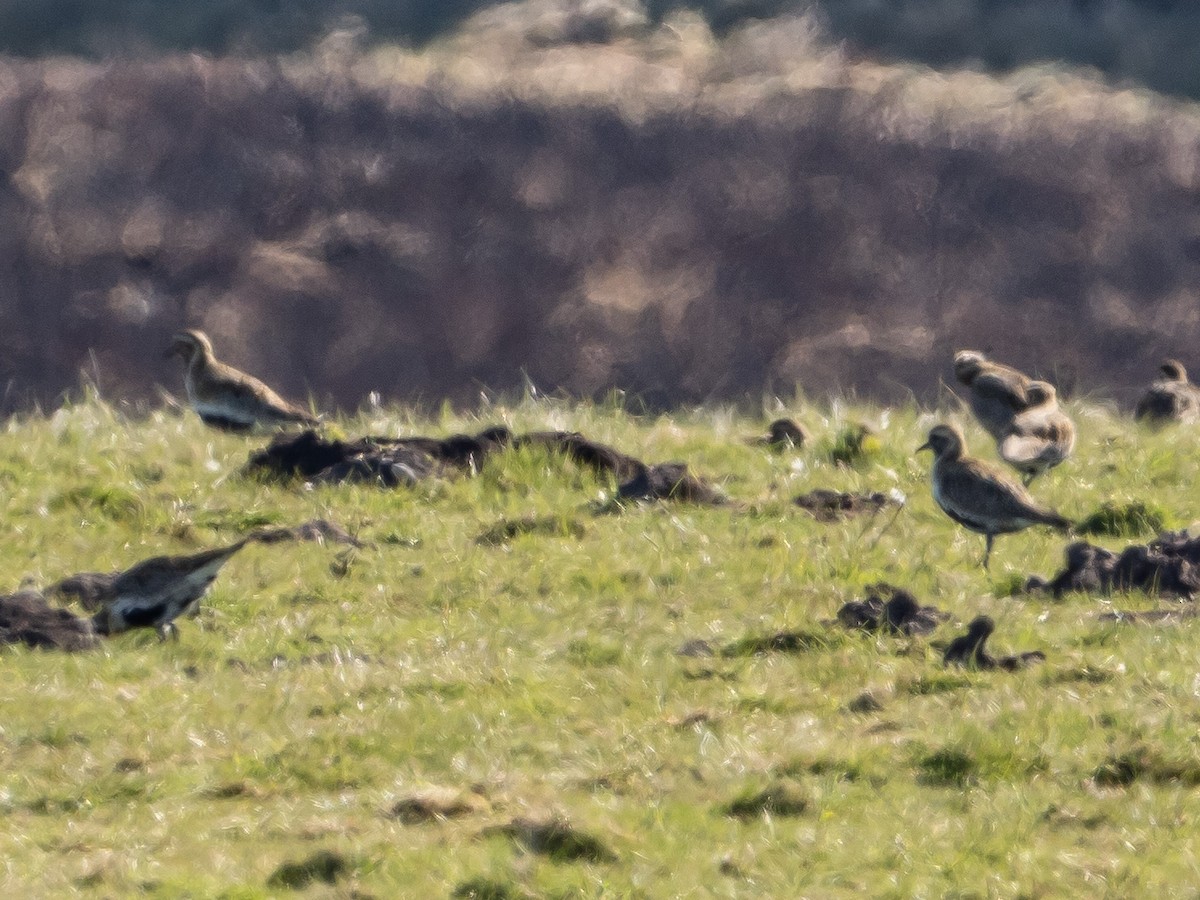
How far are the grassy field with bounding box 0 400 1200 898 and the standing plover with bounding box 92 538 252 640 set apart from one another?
12 cm

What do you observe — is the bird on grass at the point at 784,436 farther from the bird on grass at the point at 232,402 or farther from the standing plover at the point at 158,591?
the standing plover at the point at 158,591

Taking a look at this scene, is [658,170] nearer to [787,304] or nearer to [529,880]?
[787,304]

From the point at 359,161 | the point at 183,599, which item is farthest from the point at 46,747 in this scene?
the point at 359,161

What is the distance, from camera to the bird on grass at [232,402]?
15.6 meters

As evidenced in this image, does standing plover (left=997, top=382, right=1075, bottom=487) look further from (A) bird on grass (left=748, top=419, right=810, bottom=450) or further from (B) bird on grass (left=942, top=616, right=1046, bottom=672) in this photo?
(B) bird on grass (left=942, top=616, right=1046, bottom=672)

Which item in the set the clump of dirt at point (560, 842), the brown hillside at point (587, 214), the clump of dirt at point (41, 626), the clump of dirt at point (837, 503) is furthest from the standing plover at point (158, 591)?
the brown hillside at point (587, 214)

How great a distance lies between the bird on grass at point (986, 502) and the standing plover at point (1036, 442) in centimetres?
84

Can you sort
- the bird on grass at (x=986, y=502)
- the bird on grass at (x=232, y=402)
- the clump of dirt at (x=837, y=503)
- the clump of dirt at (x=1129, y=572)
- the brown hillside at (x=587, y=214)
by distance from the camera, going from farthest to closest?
1. the brown hillside at (x=587, y=214)
2. the bird on grass at (x=232, y=402)
3. the clump of dirt at (x=837, y=503)
4. the bird on grass at (x=986, y=502)
5. the clump of dirt at (x=1129, y=572)

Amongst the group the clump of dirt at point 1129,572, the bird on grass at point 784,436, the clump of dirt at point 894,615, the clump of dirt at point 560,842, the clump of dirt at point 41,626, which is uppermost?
the clump of dirt at point 560,842

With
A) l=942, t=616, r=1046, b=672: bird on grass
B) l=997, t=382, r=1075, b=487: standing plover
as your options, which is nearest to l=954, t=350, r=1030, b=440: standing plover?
l=997, t=382, r=1075, b=487: standing plover

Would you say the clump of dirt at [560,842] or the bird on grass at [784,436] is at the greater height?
the clump of dirt at [560,842]

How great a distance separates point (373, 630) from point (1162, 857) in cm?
471

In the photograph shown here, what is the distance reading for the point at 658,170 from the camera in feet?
168

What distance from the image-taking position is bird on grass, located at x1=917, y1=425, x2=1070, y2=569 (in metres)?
11.2
